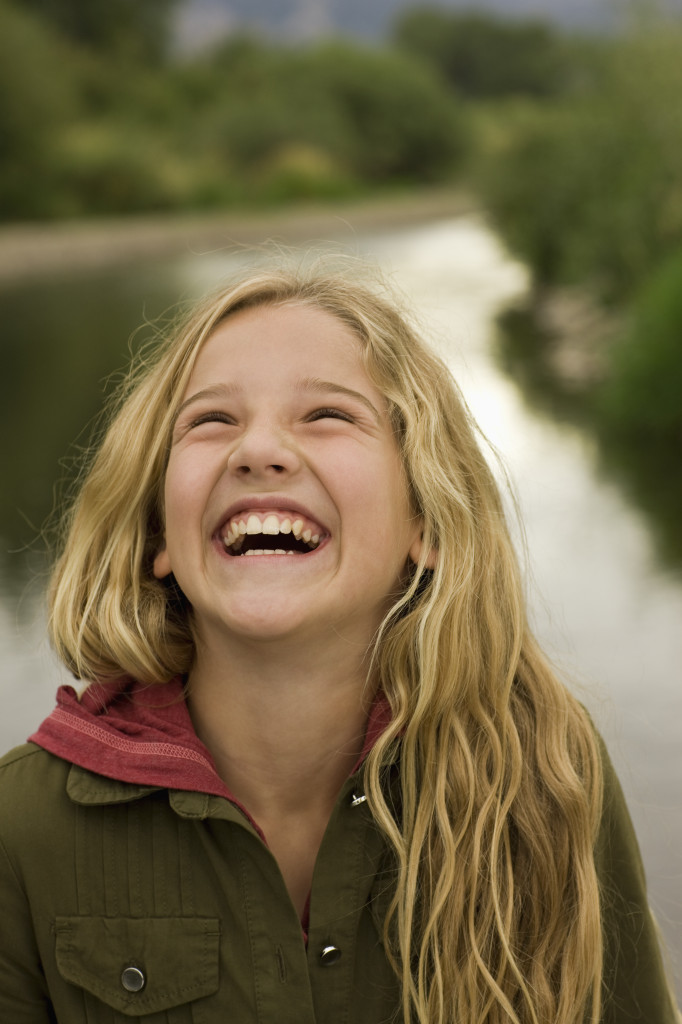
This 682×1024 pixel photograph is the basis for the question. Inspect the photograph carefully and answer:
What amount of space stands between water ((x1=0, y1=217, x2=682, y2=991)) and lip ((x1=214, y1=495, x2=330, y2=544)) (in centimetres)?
53

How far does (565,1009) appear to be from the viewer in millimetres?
1422

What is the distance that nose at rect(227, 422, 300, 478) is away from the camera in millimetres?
1395

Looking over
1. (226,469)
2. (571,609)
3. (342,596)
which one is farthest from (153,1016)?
(571,609)

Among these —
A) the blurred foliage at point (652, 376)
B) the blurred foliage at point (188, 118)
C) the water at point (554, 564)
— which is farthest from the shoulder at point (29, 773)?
the blurred foliage at point (188, 118)

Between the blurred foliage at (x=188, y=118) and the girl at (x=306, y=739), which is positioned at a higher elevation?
the blurred foliage at (x=188, y=118)

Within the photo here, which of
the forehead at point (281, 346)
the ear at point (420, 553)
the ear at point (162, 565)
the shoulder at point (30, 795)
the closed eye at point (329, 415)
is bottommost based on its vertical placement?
the shoulder at point (30, 795)

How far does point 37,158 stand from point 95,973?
19718 millimetres

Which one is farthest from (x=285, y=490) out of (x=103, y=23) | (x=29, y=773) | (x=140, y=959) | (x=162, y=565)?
(x=103, y=23)

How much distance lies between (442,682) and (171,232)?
15636 millimetres

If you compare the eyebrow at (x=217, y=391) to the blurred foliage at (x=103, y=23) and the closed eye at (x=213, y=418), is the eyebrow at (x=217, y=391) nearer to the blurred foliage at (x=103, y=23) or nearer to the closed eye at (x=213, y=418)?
the closed eye at (x=213, y=418)

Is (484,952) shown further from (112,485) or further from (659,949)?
(112,485)

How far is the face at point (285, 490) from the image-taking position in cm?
137

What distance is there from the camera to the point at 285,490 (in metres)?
1.41

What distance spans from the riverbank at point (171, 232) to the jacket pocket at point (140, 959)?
34.2 feet
